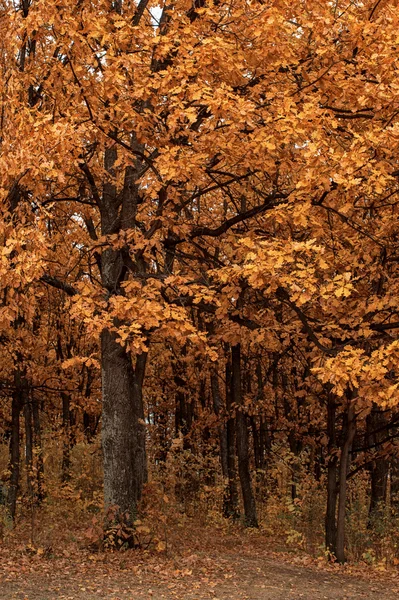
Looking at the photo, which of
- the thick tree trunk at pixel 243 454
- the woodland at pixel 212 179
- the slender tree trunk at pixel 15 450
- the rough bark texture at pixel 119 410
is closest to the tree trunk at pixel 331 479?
the woodland at pixel 212 179

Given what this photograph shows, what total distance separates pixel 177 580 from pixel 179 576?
0.79 ft

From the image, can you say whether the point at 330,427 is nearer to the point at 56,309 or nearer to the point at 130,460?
the point at 130,460

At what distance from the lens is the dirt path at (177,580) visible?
7547 mm

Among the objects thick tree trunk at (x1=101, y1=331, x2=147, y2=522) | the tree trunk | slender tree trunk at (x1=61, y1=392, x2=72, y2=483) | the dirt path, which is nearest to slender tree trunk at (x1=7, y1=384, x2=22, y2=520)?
slender tree trunk at (x1=61, y1=392, x2=72, y2=483)

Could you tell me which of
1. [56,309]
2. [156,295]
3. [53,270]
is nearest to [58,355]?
[56,309]

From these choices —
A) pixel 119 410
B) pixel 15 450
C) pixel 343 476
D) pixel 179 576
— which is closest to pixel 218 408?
pixel 15 450

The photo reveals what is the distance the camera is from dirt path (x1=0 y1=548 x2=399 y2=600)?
24.8ft

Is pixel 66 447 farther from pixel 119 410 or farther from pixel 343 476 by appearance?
pixel 343 476

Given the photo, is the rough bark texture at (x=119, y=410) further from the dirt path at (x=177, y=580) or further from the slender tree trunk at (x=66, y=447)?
the slender tree trunk at (x=66, y=447)

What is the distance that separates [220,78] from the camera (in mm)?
9188

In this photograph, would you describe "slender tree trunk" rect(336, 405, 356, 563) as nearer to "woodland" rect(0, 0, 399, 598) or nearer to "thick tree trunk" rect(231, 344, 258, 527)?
"woodland" rect(0, 0, 399, 598)

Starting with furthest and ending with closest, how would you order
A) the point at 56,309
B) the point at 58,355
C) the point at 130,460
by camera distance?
the point at 58,355 < the point at 56,309 < the point at 130,460

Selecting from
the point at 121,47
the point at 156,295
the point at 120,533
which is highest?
the point at 121,47

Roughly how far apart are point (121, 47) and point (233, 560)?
775 cm
